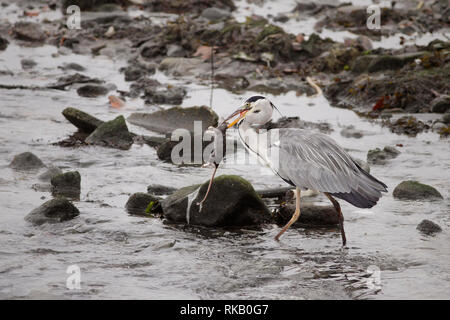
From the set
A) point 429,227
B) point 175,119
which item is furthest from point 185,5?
point 429,227

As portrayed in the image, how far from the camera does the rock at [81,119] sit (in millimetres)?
10891

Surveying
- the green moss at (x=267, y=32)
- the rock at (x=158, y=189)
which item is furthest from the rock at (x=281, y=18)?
the rock at (x=158, y=189)

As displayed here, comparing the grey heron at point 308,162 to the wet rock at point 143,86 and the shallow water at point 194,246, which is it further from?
the wet rock at point 143,86

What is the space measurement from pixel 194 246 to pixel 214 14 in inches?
596

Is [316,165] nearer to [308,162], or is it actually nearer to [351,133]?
[308,162]

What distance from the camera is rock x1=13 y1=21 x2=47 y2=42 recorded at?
19.1m

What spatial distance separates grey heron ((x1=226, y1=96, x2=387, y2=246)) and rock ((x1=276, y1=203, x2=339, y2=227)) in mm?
432

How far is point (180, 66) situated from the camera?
16234 millimetres

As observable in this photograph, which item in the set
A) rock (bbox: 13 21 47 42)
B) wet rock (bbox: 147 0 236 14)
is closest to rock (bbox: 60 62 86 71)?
rock (bbox: 13 21 47 42)

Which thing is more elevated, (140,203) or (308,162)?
(308,162)

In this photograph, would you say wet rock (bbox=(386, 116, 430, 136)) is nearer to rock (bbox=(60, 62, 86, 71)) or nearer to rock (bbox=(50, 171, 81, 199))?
rock (bbox=(50, 171, 81, 199))

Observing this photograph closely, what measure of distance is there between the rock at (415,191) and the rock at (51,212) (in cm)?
393

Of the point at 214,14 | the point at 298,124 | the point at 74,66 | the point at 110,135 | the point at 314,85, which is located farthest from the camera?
the point at 214,14

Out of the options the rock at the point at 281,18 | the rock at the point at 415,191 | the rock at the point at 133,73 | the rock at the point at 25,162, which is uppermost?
the rock at the point at 281,18
